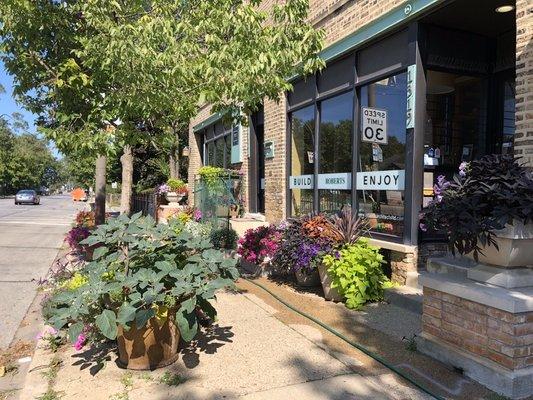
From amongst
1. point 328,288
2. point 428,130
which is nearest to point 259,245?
point 328,288

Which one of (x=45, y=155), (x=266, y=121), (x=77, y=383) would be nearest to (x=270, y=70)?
(x=77, y=383)

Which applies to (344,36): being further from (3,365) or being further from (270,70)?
(3,365)

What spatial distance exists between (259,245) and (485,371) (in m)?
4.74

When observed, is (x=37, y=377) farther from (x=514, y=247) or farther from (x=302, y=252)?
(x=514, y=247)

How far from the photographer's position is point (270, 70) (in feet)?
18.0

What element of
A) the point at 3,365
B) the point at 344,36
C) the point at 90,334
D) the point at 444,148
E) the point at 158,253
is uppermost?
the point at 344,36

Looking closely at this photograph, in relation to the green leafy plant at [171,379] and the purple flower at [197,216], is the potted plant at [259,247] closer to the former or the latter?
the green leafy plant at [171,379]

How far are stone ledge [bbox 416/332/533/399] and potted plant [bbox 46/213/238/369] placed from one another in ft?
6.12

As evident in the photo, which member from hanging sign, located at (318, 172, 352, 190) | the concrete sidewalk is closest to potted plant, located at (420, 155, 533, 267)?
the concrete sidewalk

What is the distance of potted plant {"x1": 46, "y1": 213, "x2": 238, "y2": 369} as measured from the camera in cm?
360

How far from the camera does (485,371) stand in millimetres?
3527

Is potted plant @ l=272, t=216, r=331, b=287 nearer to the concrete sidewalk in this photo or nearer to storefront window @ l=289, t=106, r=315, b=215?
the concrete sidewalk

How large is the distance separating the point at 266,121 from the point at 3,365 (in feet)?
24.9

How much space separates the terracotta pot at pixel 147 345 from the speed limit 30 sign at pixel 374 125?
4.44m
